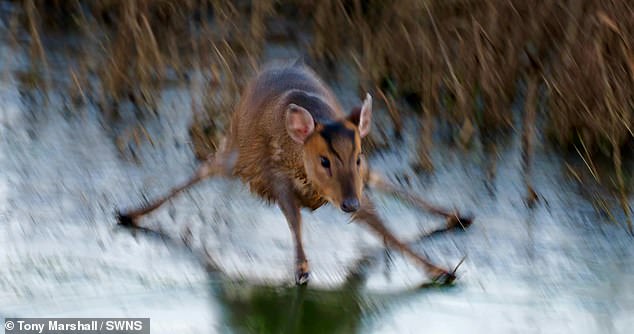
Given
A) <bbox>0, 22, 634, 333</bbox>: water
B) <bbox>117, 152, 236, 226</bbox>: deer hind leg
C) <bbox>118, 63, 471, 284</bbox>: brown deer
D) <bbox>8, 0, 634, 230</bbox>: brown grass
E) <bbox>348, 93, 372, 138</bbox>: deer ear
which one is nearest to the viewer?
<bbox>0, 22, 634, 333</bbox>: water

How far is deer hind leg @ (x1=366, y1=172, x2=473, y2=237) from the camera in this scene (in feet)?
22.6

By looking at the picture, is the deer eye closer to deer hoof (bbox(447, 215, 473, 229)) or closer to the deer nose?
the deer nose

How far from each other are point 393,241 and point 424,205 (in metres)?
0.78

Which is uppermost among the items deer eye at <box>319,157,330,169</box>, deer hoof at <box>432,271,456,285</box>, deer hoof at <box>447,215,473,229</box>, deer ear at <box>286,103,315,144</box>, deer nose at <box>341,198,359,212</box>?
deer ear at <box>286,103,315,144</box>

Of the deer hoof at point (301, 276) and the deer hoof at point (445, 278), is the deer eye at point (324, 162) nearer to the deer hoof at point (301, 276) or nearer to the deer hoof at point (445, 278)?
the deer hoof at point (301, 276)

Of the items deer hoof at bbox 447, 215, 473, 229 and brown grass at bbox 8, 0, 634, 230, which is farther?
brown grass at bbox 8, 0, 634, 230

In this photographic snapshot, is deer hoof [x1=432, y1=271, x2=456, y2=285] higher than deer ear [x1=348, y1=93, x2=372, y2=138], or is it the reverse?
deer ear [x1=348, y1=93, x2=372, y2=138]

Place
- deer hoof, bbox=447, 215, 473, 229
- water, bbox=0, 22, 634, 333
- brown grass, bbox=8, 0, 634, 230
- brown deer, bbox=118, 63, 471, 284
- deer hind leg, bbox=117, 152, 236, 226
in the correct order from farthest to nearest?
brown grass, bbox=8, 0, 634, 230 → deer hoof, bbox=447, 215, 473, 229 → deer hind leg, bbox=117, 152, 236, 226 → brown deer, bbox=118, 63, 471, 284 → water, bbox=0, 22, 634, 333

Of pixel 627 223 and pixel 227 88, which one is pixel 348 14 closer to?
pixel 227 88

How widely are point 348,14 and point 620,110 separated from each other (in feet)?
8.21

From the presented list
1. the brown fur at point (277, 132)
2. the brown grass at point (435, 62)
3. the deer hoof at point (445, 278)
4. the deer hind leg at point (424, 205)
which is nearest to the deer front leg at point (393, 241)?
the deer hoof at point (445, 278)

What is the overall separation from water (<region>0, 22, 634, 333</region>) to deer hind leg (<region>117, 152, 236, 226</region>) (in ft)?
0.25

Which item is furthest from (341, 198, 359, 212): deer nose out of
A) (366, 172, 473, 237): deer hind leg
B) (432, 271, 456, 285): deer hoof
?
(366, 172, 473, 237): deer hind leg

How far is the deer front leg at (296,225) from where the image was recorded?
239 inches
